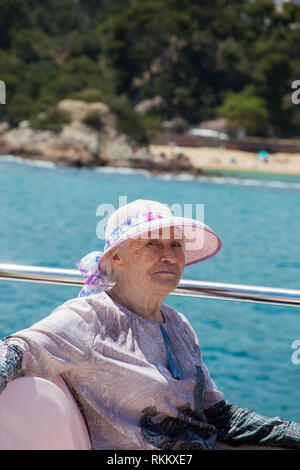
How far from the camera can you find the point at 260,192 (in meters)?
24.7

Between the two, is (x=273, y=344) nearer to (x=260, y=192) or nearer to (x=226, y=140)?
(x=260, y=192)

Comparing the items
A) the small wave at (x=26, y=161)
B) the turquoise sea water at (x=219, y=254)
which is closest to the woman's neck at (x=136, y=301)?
the turquoise sea water at (x=219, y=254)

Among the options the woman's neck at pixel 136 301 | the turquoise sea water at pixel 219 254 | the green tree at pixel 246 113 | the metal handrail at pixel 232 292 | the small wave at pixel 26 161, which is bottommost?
the turquoise sea water at pixel 219 254

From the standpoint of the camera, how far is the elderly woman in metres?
1.25

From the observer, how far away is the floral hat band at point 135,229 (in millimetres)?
1379

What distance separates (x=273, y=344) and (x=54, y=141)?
30732mm

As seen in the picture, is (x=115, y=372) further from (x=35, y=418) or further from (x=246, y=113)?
(x=246, y=113)

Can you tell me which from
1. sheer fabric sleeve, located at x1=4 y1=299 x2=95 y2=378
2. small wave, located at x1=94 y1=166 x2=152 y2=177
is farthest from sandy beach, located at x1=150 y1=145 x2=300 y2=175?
sheer fabric sleeve, located at x1=4 y1=299 x2=95 y2=378

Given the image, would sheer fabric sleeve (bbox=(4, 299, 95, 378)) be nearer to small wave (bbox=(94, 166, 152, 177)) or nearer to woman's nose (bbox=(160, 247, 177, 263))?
woman's nose (bbox=(160, 247, 177, 263))

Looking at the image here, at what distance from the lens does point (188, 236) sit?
4.88 feet

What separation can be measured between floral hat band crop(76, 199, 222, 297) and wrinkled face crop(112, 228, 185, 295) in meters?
0.03

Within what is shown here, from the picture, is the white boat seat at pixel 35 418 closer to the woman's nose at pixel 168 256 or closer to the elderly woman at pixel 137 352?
the elderly woman at pixel 137 352

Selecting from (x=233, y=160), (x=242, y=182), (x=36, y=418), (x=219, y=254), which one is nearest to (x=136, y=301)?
(x=36, y=418)
